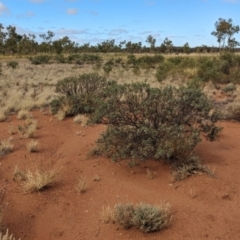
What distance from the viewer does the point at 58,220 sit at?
539cm

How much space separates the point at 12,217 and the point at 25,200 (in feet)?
1.80

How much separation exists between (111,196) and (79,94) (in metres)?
7.35

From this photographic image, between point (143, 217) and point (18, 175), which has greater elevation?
point (143, 217)

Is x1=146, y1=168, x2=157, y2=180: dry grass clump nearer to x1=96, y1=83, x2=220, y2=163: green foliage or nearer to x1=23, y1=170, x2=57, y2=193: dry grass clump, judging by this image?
x1=96, y1=83, x2=220, y2=163: green foliage

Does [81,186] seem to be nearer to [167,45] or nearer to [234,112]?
[234,112]

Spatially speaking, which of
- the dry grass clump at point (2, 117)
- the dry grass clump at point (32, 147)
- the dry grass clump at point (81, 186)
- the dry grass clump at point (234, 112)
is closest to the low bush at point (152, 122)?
the dry grass clump at point (81, 186)

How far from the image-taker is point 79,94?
12945mm

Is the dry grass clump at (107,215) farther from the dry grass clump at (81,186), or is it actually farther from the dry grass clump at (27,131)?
the dry grass clump at (27,131)

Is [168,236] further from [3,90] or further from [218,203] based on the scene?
[3,90]

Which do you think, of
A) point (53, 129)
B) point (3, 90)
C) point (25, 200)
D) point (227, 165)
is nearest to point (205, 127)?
point (227, 165)

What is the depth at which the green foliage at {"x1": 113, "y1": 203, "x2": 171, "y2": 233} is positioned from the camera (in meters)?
4.85

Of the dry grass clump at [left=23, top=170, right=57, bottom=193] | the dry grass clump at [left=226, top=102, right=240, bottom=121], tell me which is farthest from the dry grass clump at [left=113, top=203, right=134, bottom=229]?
the dry grass clump at [left=226, top=102, right=240, bottom=121]

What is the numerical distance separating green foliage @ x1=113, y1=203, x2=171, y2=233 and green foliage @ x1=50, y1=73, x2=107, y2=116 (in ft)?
23.1

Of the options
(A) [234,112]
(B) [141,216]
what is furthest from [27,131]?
→ (A) [234,112]
